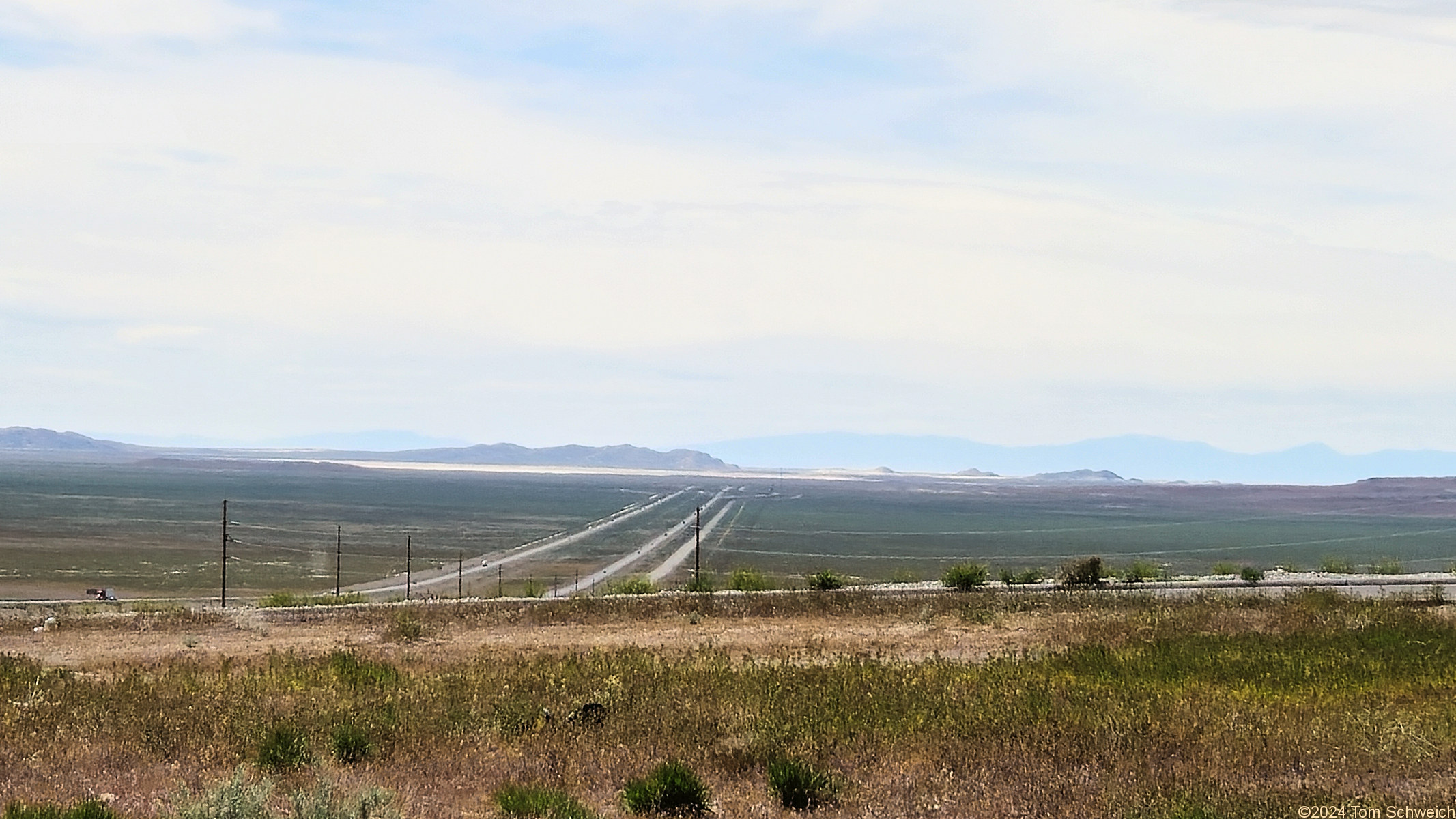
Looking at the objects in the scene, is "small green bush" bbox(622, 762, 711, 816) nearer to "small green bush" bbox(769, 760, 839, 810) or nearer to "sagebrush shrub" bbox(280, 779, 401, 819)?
"small green bush" bbox(769, 760, 839, 810)

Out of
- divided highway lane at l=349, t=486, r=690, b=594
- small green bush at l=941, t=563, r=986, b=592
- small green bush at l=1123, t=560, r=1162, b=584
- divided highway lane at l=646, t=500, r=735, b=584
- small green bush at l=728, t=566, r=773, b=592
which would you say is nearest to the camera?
small green bush at l=941, t=563, r=986, b=592

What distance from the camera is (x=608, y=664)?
719 inches

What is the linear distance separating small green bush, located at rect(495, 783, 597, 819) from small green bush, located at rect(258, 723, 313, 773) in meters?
2.31

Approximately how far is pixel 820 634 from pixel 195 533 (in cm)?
9718

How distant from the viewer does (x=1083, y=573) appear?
39.8m

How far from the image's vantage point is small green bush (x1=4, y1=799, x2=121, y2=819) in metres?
8.41

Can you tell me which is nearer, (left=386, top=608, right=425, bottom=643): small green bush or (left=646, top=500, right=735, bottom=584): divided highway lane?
(left=386, top=608, right=425, bottom=643): small green bush

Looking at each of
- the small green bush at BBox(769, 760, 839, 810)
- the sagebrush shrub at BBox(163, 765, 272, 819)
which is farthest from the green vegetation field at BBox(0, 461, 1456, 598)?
the sagebrush shrub at BBox(163, 765, 272, 819)

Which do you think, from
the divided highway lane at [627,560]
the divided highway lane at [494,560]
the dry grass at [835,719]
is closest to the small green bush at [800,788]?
the dry grass at [835,719]

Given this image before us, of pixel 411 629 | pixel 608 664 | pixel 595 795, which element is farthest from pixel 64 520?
pixel 595 795

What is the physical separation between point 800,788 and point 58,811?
17.2ft

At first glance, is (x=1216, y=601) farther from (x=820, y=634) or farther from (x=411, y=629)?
(x=411, y=629)

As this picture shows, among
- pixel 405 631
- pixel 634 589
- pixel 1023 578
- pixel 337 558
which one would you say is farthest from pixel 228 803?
pixel 337 558

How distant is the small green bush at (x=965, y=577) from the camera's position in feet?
126
